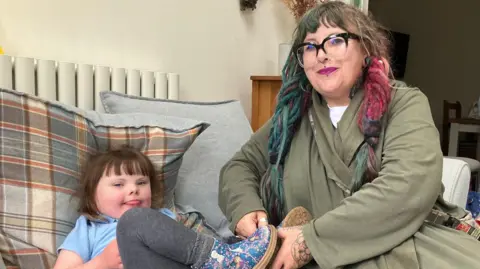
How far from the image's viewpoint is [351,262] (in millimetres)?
938

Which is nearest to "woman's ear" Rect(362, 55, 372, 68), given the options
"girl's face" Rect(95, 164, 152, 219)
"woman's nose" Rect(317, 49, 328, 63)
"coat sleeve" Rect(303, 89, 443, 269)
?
"woman's nose" Rect(317, 49, 328, 63)

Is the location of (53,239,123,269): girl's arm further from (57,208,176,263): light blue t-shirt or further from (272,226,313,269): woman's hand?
(272,226,313,269): woman's hand

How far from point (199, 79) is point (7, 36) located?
90 centimetres

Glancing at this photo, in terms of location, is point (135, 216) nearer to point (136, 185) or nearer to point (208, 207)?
point (136, 185)

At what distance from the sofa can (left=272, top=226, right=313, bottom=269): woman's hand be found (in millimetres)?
479

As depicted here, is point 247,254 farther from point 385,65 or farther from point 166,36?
point 166,36

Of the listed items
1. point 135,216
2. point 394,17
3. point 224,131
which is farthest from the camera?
point 394,17

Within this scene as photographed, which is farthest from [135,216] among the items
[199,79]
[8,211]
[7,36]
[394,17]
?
[394,17]

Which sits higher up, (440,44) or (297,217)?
(440,44)

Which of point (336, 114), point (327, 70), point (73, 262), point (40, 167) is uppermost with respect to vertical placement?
point (327, 70)

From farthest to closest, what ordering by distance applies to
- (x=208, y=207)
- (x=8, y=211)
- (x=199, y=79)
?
(x=199, y=79)
(x=208, y=207)
(x=8, y=211)

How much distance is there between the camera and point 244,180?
4.09ft

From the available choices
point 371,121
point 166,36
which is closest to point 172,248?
point 371,121

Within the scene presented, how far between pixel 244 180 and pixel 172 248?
0.39 m
